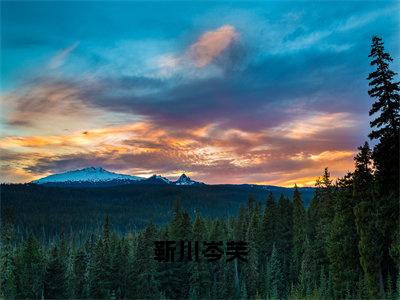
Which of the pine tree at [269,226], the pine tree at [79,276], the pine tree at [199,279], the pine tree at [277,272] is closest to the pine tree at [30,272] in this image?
the pine tree at [79,276]

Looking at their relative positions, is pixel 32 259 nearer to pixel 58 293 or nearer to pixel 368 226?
pixel 58 293

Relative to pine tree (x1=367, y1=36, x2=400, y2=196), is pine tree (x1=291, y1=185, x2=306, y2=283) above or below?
below

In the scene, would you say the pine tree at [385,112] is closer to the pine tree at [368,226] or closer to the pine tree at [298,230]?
the pine tree at [368,226]

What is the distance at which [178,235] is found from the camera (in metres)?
76.7

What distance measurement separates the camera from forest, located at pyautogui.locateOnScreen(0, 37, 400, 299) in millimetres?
35000

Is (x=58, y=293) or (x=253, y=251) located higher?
(x=253, y=251)

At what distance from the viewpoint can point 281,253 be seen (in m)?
83.1

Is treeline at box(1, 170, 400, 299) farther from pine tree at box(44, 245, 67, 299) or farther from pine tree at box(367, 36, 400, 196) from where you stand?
pine tree at box(367, 36, 400, 196)

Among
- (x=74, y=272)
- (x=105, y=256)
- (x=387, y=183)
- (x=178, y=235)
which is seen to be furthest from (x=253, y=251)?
(x=387, y=183)

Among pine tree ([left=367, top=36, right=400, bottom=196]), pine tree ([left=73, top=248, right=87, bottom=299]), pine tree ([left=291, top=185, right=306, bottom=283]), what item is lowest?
pine tree ([left=73, top=248, right=87, bottom=299])

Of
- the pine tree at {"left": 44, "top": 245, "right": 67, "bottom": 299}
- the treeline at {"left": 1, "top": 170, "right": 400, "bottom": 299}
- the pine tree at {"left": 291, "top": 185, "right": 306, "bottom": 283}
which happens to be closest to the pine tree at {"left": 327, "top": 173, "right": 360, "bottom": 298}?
the treeline at {"left": 1, "top": 170, "right": 400, "bottom": 299}

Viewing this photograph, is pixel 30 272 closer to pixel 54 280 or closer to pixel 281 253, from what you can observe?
pixel 54 280

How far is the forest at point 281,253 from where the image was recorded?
35.0 meters

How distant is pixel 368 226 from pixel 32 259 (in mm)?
58889
